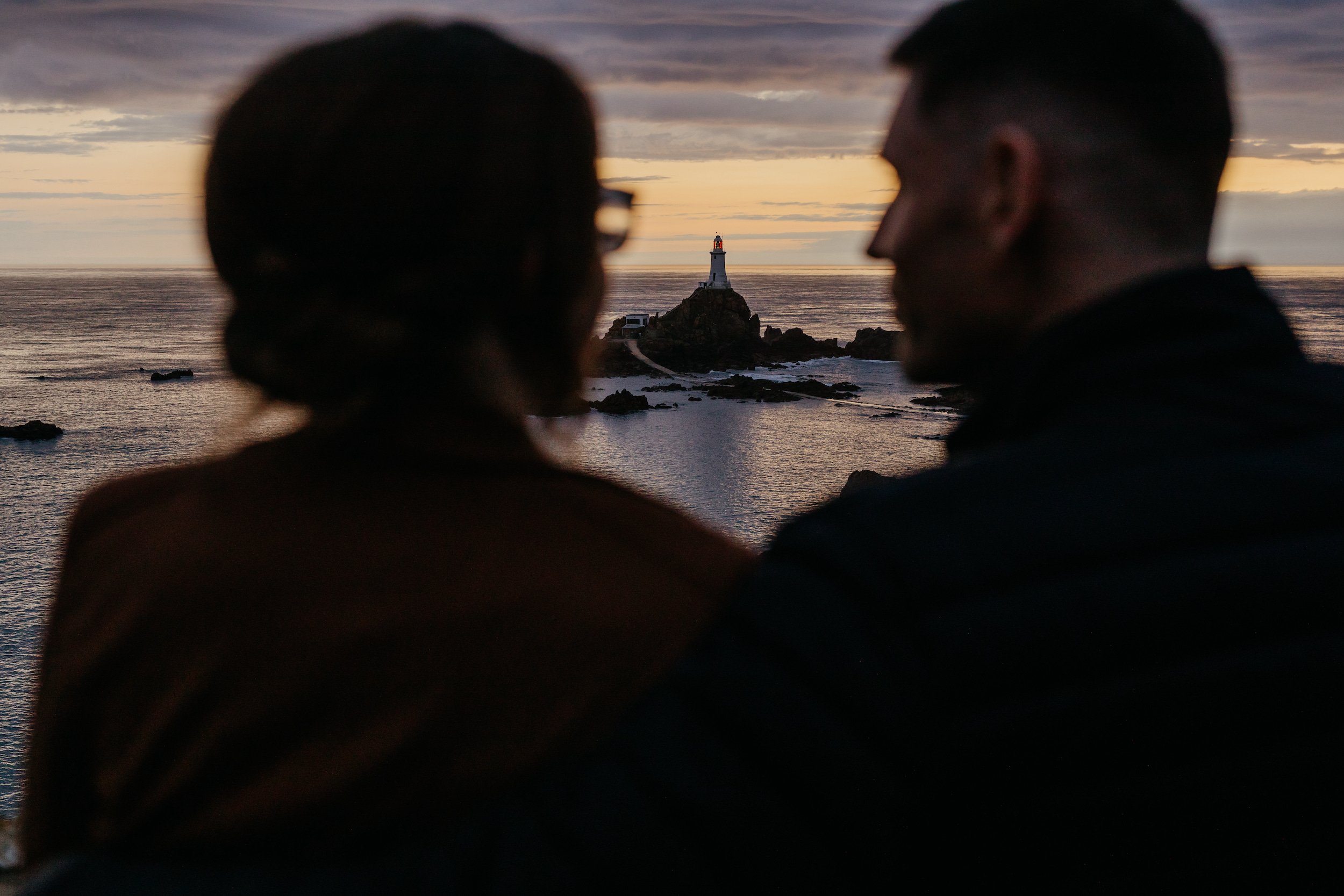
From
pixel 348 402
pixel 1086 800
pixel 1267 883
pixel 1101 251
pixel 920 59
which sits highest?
pixel 920 59

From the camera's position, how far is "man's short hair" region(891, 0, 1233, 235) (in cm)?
128

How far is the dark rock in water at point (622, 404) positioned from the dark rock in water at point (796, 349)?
16951mm

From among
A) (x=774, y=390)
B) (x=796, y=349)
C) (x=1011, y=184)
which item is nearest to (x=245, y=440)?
(x=1011, y=184)

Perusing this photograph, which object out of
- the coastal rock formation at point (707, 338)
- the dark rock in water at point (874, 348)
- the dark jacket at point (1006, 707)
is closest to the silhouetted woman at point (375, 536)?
the dark jacket at point (1006, 707)

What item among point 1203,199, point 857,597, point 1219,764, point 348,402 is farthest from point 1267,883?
point 348,402

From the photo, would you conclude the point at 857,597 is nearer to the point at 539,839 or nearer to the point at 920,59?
the point at 539,839

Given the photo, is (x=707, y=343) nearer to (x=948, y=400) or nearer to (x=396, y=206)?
(x=948, y=400)

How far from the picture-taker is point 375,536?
3.26 ft

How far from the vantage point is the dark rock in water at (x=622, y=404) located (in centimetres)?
4522

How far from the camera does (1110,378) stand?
40.8 inches

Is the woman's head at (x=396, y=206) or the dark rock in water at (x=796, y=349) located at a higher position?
the woman's head at (x=396, y=206)

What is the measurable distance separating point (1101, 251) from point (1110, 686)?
0.65 meters

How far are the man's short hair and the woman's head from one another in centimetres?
65

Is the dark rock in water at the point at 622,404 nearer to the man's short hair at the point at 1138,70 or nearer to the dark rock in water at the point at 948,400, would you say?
the dark rock in water at the point at 948,400
